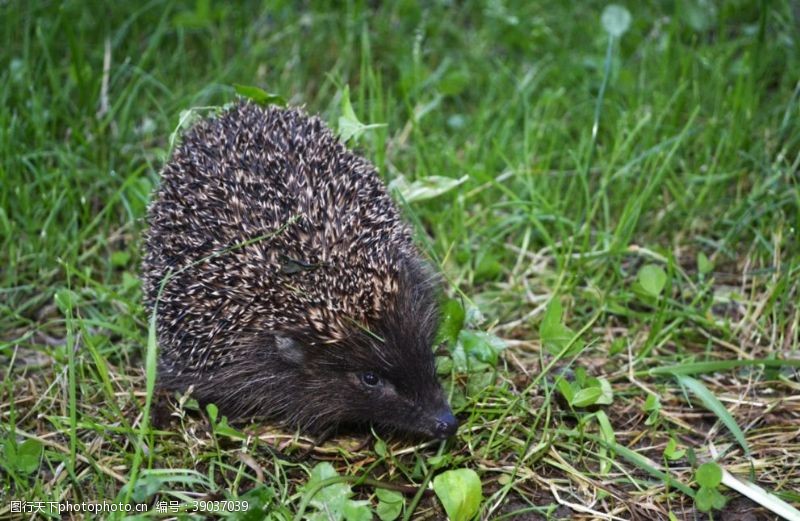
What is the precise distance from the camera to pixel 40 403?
185 inches

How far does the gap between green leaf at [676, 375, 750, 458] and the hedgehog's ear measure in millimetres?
2045

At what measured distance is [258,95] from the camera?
17.3ft

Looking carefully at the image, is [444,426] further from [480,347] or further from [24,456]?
[24,456]

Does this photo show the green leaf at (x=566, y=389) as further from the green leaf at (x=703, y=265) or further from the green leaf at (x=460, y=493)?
the green leaf at (x=703, y=265)

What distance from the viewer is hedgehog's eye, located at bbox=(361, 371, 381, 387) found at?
14.4ft

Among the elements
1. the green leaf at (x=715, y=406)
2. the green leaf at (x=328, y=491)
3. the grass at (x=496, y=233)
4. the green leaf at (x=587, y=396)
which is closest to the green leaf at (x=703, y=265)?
the grass at (x=496, y=233)

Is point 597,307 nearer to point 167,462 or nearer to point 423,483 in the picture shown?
point 423,483

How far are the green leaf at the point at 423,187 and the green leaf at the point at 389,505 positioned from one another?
2044 millimetres

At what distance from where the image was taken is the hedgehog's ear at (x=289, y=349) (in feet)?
14.6

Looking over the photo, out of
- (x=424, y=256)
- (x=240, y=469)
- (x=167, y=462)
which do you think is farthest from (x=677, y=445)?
(x=167, y=462)

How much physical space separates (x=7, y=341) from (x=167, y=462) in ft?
5.22

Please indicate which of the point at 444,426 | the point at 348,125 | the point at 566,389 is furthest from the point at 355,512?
the point at 348,125

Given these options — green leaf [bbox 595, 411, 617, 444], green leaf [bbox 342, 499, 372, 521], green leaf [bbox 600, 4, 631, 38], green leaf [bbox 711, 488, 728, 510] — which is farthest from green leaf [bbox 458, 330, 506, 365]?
green leaf [bbox 600, 4, 631, 38]

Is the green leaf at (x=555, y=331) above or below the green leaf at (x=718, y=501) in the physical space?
above
